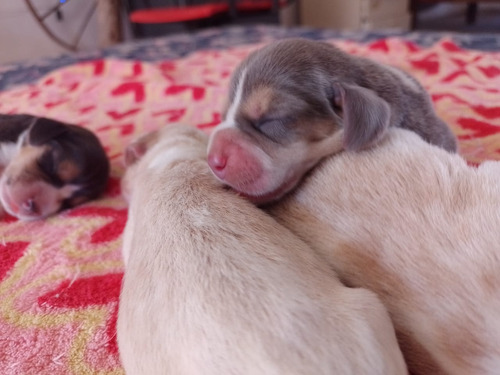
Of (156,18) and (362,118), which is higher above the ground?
(362,118)

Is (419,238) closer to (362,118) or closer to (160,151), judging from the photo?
(362,118)

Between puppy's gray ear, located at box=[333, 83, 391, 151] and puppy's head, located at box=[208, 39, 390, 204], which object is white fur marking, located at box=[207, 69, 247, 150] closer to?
puppy's head, located at box=[208, 39, 390, 204]

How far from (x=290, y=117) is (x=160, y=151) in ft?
1.86

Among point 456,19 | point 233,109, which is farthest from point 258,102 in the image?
point 456,19

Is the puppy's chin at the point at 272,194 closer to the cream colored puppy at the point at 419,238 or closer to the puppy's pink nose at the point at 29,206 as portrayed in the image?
the cream colored puppy at the point at 419,238

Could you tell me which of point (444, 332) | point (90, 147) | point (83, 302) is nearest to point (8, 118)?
point (90, 147)

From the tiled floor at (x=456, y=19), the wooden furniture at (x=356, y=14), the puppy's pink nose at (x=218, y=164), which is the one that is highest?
the puppy's pink nose at (x=218, y=164)

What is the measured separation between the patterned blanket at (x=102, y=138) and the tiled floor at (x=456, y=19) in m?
3.89

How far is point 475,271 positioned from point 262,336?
1.40ft

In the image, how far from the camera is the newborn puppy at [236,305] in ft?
2.65

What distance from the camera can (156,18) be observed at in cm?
552

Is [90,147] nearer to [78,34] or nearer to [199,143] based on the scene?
[199,143]

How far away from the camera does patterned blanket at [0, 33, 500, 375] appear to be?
4.00 feet

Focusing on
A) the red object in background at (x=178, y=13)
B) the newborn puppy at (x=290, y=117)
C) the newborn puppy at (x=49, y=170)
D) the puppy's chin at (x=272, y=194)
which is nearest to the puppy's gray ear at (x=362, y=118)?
the newborn puppy at (x=290, y=117)
